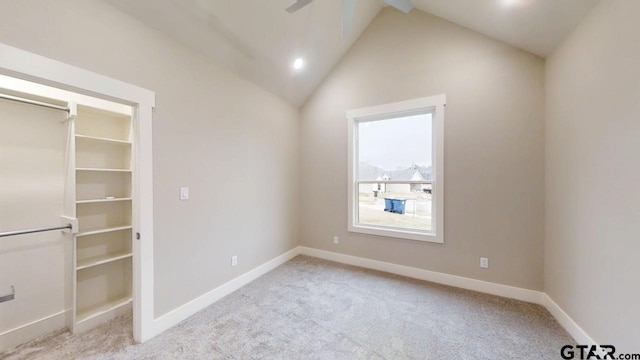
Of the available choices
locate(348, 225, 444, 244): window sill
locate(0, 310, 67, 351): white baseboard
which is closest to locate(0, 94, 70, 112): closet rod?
locate(0, 310, 67, 351): white baseboard

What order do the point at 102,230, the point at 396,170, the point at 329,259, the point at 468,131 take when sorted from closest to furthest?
the point at 102,230 → the point at 468,131 → the point at 396,170 → the point at 329,259

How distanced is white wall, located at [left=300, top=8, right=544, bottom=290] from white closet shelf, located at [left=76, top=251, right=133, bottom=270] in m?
2.75

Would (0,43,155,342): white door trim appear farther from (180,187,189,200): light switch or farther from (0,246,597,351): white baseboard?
(180,187,189,200): light switch

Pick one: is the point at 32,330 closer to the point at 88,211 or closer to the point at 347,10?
the point at 88,211

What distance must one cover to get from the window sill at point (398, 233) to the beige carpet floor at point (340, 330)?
0.61m

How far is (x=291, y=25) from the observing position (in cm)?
271

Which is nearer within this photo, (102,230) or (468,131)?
(102,230)

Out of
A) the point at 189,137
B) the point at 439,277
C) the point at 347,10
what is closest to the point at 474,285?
the point at 439,277

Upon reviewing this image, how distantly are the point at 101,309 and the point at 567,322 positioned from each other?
436 cm

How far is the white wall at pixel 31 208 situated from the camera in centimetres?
188

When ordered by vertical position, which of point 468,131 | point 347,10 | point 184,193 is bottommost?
point 184,193

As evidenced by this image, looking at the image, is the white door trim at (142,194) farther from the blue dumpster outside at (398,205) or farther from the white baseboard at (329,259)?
the blue dumpster outside at (398,205)

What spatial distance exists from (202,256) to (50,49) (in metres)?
1.99

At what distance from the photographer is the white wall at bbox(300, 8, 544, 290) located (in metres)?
2.54
